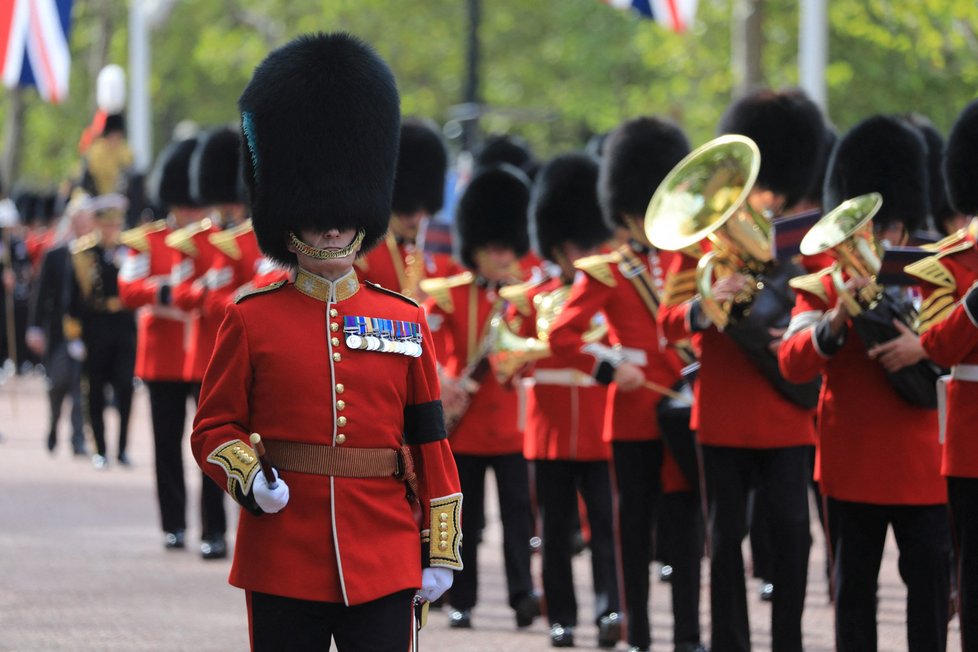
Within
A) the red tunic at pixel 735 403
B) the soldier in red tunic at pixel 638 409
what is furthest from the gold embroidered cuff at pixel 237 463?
the soldier in red tunic at pixel 638 409

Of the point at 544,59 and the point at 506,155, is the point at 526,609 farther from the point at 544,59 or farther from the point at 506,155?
the point at 544,59

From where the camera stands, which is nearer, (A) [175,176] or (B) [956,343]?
(B) [956,343]

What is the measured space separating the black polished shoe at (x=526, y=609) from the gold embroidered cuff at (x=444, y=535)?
142 inches

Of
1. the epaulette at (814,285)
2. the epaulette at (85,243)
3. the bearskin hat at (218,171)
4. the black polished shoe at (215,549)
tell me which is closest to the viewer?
the epaulette at (814,285)

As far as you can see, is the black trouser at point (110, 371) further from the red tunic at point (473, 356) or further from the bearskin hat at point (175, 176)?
the red tunic at point (473, 356)

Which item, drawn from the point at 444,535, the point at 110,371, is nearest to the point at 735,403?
the point at 444,535

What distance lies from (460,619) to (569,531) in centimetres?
63

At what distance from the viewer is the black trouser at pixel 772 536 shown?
7.14 m

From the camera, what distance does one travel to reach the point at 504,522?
29.1 ft

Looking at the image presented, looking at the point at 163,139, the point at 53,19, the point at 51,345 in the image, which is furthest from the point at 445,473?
the point at 163,139

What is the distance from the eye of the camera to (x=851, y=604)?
6656mm

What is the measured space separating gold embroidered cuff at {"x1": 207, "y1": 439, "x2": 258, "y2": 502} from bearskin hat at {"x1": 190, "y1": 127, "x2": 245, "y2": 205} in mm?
6012

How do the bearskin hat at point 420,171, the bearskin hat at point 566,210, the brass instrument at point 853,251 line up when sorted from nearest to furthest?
the brass instrument at point 853,251
the bearskin hat at point 566,210
the bearskin hat at point 420,171

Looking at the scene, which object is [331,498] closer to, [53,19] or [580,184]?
[580,184]
